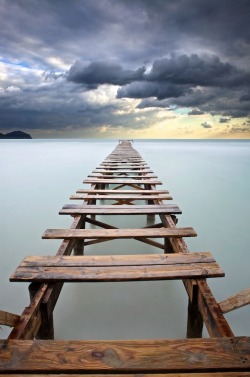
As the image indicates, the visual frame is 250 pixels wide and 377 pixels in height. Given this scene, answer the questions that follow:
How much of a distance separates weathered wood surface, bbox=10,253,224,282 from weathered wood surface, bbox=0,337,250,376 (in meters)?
0.65

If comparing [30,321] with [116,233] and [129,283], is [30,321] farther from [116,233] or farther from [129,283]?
[129,283]

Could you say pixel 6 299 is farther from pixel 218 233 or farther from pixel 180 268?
pixel 218 233

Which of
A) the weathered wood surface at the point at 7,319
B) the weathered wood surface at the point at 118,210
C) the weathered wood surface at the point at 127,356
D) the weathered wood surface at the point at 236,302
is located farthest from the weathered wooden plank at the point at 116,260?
the weathered wood surface at the point at 118,210

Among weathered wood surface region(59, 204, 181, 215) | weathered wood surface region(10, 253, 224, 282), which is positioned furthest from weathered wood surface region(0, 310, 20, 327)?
weathered wood surface region(59, 204, 181, 215)

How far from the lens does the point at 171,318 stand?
10.2ft

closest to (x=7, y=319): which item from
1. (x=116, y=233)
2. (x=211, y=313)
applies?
(x=211, y=313)

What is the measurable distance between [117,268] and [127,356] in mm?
876

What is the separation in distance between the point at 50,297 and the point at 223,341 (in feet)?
3.90

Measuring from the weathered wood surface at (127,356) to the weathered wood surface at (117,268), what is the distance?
0.65m

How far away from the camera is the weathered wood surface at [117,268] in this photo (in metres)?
2.12

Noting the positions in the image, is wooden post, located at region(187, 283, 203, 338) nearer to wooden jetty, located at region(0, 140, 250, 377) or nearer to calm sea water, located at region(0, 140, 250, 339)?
wooden jetty, located at region(0, 140, 250, 377)

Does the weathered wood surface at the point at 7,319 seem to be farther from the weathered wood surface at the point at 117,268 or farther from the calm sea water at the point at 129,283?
the calm sea water at the point at 129,283

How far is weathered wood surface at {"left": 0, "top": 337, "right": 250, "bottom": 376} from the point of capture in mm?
1336

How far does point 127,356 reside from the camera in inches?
54.9
